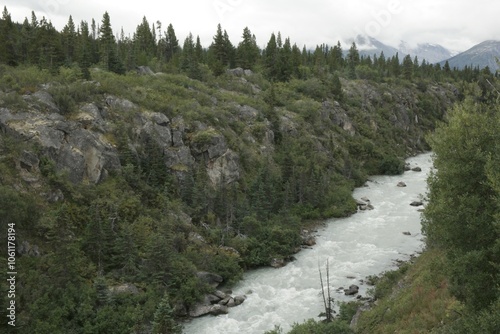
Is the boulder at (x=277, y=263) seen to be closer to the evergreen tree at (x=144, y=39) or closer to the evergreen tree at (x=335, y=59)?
the evergreen tree at (x=144, y=39)

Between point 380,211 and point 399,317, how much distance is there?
3505cm

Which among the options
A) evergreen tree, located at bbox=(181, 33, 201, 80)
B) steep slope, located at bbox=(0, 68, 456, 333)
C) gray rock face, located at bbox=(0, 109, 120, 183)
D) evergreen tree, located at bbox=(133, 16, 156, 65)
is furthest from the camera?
evergreen tree, located at bbox=(133, 16, 156, 65)

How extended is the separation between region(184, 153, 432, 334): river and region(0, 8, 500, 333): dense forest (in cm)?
251

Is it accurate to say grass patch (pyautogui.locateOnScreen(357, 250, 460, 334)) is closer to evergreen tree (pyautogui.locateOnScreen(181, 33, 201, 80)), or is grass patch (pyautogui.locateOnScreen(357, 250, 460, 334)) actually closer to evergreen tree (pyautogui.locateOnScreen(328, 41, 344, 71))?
evergreen tree (pyautogui.locateOnScreen(181, 33, 201, 80))

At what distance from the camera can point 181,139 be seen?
5384 centimetres

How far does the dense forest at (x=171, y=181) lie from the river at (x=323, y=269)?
2507 millimetres

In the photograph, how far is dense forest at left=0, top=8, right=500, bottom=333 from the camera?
675 inches

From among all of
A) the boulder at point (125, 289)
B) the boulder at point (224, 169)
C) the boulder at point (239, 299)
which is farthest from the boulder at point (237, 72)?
the boulder at point (125, 289)

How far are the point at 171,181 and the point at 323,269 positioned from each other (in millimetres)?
20934

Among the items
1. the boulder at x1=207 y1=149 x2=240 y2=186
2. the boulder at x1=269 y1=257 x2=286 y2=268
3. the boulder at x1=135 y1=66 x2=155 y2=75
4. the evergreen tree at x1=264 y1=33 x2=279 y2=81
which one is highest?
the evergreen tree at x1=264 y1=33 x2=279 y2=81

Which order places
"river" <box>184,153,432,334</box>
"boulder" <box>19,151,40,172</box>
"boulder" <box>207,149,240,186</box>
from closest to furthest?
1. "river" <box>184,153,432,334</box>
2. "boulder" <box>19,151,40,172</box>
3. "boulder" <box>207,149,240,186</box>

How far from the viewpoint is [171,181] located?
48375 mm

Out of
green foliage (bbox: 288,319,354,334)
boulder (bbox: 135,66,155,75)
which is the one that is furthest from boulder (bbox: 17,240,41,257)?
boulder (bbox: 135,66,155,75)

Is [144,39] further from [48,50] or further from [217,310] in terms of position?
[217,310]
